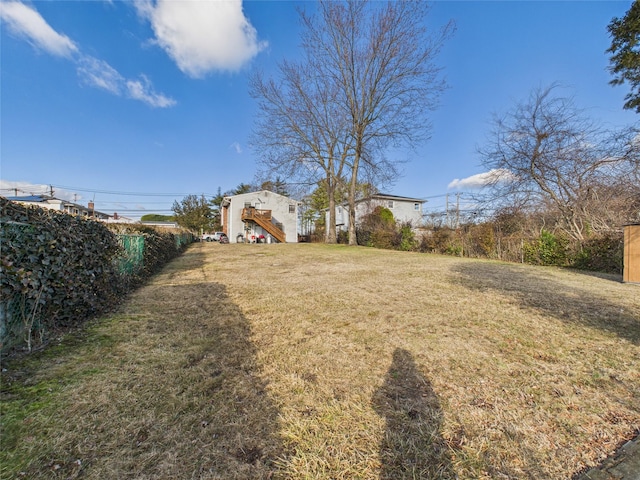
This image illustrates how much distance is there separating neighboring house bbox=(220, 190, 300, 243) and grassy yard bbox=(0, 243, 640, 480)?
76.7ft

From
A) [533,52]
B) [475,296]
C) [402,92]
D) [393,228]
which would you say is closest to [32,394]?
[475,296]

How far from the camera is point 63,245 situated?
117 inches

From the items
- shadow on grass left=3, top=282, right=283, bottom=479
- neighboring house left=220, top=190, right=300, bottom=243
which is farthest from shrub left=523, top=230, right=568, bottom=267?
neighboring house left=220, top=190, right=300, bottom=243

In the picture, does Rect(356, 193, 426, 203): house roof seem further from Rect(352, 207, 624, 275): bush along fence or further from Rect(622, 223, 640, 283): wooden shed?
Rect(622, 223, 640, 283): wooden shed

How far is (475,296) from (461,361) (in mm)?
2812

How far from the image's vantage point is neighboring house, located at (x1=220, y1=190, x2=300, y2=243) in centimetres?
2688

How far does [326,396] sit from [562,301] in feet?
15.5

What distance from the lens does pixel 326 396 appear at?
1932mm

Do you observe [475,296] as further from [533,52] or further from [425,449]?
[533,52]

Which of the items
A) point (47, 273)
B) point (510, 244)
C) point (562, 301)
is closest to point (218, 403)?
point (47, 273)

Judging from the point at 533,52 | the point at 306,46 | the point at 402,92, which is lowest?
the point at 533,52

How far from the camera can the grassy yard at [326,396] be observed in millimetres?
1389

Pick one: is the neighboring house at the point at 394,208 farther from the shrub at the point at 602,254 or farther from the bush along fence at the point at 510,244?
the shrub at the point at 602,254

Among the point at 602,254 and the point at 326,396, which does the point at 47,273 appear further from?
the point at 602,254
